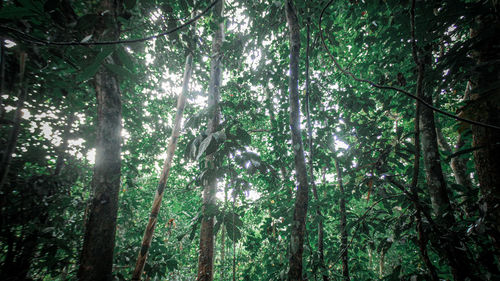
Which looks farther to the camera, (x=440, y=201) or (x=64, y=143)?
(x=64, y=143)

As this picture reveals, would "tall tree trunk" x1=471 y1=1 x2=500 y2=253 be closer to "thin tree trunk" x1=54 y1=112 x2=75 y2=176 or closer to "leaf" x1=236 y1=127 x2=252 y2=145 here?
"leaf" x1=236 y1=127 x2=252 y2=145

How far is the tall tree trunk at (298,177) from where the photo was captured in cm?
139

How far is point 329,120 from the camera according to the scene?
291 cm

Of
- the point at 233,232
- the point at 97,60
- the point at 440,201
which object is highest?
the point at 97,60

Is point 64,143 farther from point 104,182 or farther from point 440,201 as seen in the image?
point 440,201

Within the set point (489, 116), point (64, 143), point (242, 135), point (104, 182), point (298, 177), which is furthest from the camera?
point (64, 143)

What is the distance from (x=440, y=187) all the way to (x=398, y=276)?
1285 millimetres

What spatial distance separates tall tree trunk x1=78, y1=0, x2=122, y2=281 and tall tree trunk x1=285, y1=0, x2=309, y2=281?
1.55 meters

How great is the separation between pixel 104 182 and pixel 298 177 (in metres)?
1.76

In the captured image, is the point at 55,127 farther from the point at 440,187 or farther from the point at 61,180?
the point at 440,187

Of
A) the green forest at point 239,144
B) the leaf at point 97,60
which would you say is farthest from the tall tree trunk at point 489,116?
the leaf at point 97,60

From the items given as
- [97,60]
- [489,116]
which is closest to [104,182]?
[97,60]

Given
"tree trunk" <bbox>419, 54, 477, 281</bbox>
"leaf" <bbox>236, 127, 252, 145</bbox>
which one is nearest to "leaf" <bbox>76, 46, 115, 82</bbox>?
"leaf" <bbox>236, 127, 252, 145</bbox>

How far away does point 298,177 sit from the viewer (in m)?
1.59
